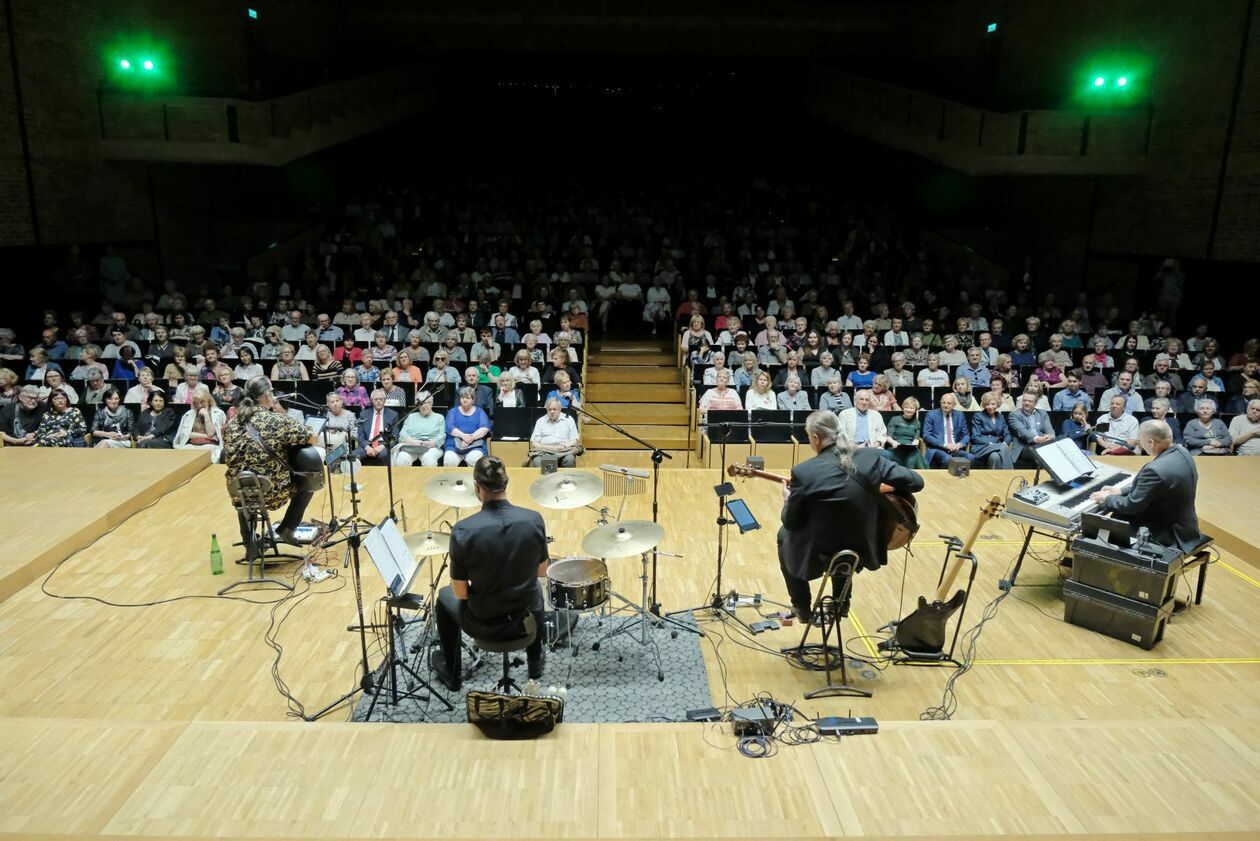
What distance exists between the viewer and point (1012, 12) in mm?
15117

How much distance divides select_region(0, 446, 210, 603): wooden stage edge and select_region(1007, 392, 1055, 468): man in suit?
7492 millimetres

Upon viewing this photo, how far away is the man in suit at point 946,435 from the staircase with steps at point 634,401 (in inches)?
95.7

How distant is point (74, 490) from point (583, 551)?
4617 mm

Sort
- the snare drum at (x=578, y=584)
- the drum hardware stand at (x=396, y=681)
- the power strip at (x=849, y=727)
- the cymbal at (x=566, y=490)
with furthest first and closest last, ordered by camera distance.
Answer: the cymbal at (x=566, y=490)
the snare drum at (x=578, y=584)
the drum hardware stand at (x=396, y=681)
the power strip at (x=849, y=727)

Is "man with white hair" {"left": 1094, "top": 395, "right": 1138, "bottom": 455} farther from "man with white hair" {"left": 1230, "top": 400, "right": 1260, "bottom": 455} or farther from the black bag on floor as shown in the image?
the black bag on floor

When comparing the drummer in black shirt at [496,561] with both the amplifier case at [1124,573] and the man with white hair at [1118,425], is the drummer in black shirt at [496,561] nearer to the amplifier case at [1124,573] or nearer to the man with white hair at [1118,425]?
the amplifier case at [1124,573]

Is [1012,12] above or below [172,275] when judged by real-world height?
above

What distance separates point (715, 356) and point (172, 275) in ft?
32.0

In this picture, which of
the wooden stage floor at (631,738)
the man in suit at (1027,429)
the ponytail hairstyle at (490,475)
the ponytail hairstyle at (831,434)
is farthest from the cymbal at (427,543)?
the man in suit at (1027,429)

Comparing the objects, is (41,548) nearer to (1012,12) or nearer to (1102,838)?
(1102,838)

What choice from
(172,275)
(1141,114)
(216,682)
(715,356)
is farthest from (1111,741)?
(172,275)

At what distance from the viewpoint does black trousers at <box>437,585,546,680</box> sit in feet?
12.6

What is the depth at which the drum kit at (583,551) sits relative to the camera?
4.25 meters

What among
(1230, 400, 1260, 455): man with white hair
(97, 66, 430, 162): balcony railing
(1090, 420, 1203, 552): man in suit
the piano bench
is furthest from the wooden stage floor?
(97, 66, 430, 162): balcony railing
